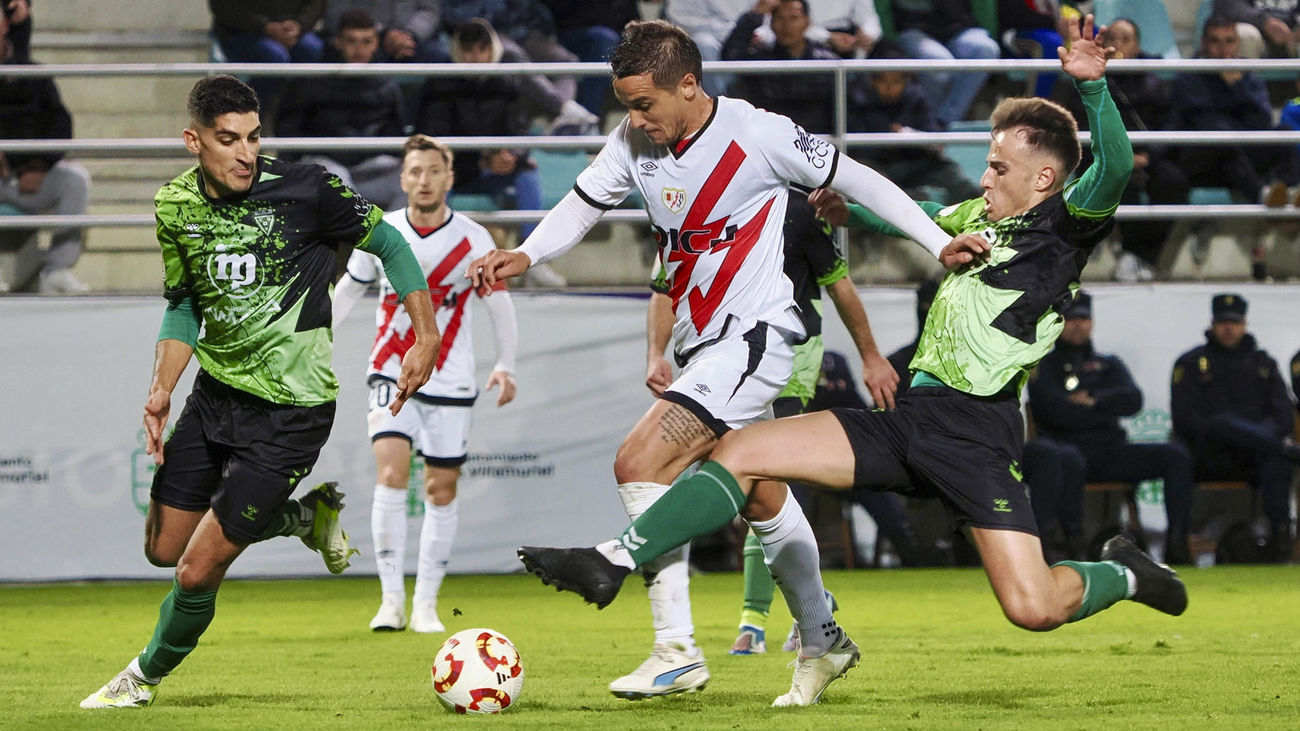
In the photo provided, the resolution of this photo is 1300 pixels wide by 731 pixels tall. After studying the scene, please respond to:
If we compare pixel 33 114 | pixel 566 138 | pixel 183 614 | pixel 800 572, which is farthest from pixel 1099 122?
pixel 33 114

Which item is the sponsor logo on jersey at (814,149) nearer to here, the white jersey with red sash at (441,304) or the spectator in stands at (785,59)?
the white jersey with red sash at (441,304)

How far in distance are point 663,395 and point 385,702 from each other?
1.39 meters

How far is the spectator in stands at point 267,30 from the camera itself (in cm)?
1199

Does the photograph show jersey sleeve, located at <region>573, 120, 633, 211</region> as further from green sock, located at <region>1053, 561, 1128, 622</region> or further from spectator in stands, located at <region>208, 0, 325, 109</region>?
spectator in stands, located at <region>208, 0, 325, 109</region>

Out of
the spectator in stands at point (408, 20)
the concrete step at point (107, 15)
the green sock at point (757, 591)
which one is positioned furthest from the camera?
the concrete step at point (107, 15)

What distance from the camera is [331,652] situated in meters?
7.02

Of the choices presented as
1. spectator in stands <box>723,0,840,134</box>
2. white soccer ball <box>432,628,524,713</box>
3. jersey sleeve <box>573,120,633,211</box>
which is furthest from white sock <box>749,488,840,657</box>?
spectator in stands <box>723,0,840,134</box>

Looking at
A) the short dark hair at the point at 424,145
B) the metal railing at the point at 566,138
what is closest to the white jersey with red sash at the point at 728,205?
the short dark hair at the point at 424,145

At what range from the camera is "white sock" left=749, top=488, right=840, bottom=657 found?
5.01m

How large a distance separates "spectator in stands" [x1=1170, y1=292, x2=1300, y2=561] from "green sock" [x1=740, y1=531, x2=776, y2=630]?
4997mm

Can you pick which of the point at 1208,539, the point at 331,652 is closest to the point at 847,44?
the point at 1208,539

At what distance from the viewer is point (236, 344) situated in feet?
17.3

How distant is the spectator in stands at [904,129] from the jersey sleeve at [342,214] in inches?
254

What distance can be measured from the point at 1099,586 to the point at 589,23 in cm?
876
